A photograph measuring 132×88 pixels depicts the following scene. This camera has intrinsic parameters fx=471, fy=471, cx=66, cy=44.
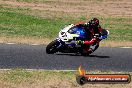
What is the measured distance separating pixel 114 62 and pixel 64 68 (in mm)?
2576

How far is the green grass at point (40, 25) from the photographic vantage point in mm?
25234

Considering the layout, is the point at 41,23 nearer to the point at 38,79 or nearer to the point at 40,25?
the point at 40,25

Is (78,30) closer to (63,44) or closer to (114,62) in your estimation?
(63,44)

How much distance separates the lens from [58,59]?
57.9 feet

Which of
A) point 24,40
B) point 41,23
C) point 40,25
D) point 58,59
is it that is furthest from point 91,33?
point 41,23

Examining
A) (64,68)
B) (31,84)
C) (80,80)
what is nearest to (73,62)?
(64,68)

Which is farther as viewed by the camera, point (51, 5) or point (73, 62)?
point (51, 5)

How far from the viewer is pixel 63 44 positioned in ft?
62.2

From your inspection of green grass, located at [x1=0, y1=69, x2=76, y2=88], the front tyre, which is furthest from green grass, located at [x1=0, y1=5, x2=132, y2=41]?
green grass, located at [x1=0, y1=69, x2=76, y2=88]

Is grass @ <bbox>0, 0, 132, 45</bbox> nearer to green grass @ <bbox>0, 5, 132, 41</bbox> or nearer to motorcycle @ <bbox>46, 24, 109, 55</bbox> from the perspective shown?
green grass @ <bbox>0, 5, 132, 41</bbox>

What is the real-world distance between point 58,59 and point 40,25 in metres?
11.9

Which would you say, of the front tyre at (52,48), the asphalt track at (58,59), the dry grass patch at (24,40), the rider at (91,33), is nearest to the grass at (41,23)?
the dry grass patch at (24,40)

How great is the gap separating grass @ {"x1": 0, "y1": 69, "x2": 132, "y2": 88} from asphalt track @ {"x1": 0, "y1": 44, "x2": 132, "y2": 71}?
1278 mm

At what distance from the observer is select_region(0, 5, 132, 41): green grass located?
82.8 ft
